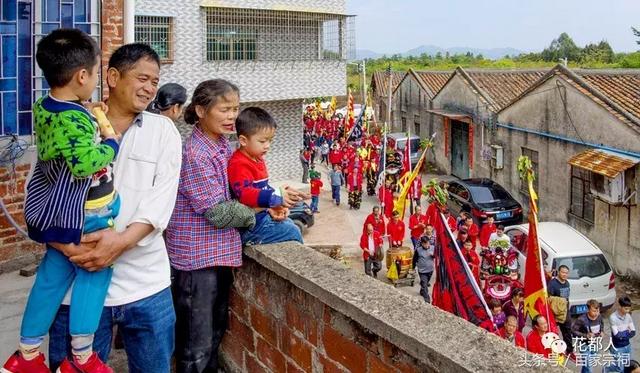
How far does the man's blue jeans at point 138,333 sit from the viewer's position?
95.4 inches

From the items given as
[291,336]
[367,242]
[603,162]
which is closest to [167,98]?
[291,336]

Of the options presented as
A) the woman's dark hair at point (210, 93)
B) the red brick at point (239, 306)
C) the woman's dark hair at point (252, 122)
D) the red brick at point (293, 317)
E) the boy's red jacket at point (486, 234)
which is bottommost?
the boy's red jacket at point (486, 234)

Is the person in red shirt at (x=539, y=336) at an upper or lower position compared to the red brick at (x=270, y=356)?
lower

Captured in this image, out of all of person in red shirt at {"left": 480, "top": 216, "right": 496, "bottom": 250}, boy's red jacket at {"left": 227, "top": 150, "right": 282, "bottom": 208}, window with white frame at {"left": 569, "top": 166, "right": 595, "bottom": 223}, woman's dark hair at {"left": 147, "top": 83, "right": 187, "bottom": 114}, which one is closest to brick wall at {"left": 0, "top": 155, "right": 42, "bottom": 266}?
woman's dark hair at {"left": 147, "top": 83, "right": 187, "bottom": 114}

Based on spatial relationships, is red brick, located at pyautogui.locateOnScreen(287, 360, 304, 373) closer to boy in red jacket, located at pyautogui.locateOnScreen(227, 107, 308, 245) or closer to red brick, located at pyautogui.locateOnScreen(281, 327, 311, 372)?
Result: red brick, located at pyautogui.locateOnScreen(281, 327, 311, 372)

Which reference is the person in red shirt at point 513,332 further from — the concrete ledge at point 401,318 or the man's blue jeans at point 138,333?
the man's blue jeans at point 138,333

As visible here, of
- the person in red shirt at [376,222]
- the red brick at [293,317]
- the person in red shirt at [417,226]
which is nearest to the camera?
the red brick at [293,317]

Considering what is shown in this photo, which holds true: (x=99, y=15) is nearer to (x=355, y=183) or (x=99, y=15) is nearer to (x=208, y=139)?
(x=208, y=139)

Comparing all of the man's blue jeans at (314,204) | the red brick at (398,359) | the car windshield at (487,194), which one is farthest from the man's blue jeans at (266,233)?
the man's blue jeans at (314,204)

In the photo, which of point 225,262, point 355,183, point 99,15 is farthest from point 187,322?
point 355,183

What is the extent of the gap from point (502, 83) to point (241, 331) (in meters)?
21.4

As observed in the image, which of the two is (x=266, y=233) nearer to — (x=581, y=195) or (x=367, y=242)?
(x=367, y=242)

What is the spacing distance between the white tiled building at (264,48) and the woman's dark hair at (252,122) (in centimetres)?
1339

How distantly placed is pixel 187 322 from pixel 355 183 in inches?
624
